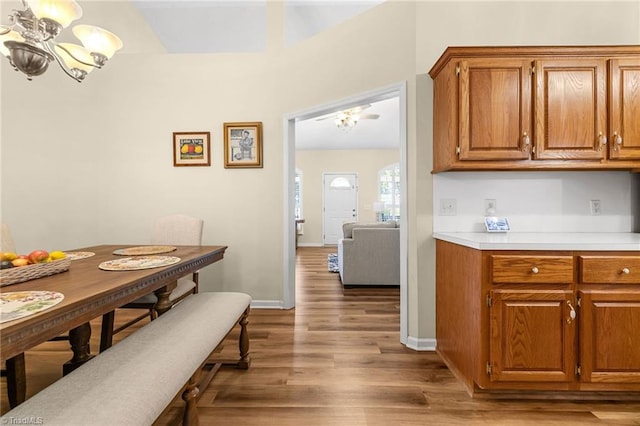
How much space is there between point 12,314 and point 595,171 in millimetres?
3366

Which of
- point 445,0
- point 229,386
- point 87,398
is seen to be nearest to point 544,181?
point 445,0

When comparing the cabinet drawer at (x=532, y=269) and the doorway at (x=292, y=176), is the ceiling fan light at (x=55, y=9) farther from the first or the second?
the cabinet drawer at (x=532, y=269)

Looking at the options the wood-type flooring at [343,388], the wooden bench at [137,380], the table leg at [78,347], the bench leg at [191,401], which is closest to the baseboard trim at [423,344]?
the wood-type flooring at [343,388]

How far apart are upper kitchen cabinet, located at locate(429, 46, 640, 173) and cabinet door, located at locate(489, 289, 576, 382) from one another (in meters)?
0.88

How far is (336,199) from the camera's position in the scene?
9.02 metres

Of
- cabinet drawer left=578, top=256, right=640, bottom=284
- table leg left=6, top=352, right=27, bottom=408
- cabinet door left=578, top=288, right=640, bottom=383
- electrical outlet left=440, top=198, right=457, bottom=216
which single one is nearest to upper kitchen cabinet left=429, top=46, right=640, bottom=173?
electrical outlet left=440, top=198, right=457, bottom=216

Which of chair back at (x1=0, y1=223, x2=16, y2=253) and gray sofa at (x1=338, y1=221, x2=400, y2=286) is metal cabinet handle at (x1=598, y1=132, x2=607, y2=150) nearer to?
gray sofa at (x1=338, y1=221, x2=400, y2=286)

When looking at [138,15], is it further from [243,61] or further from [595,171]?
[595,171]

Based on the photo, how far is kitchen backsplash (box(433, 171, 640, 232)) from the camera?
89.4 inches

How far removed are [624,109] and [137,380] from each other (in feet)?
10.0

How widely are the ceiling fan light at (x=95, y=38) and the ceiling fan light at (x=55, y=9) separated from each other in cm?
15

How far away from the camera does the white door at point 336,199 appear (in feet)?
29.5

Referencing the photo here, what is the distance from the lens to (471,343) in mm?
1772

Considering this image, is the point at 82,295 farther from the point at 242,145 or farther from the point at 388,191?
the point at 388,191
